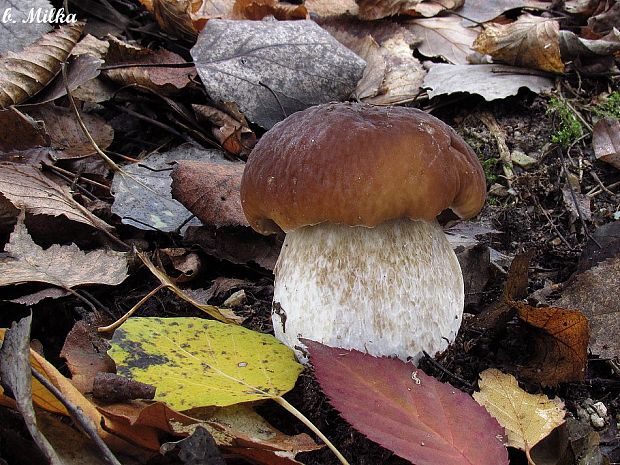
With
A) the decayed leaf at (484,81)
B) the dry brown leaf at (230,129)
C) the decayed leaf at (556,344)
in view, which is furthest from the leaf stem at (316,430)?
the decayed leaf at (484,81)

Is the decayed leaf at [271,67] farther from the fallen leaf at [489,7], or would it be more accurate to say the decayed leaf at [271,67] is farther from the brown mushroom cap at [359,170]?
the fallen leaf at [489,7]

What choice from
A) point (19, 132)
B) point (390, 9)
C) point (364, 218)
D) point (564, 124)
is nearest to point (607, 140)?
point (564, 124)

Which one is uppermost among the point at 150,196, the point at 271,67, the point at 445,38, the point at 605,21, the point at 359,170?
the point at 359,170

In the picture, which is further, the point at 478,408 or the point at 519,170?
the point at 519,170

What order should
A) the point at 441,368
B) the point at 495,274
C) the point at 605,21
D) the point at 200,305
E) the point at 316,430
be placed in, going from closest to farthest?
the point at 316,430, the point at 441,368, the point at 200,305, the point at 495,274, the point at 605,21

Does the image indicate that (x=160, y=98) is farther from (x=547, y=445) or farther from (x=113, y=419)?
(x=547, y=445)

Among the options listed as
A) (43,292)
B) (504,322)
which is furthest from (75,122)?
(504,322)

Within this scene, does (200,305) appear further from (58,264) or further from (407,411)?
(407,411)
